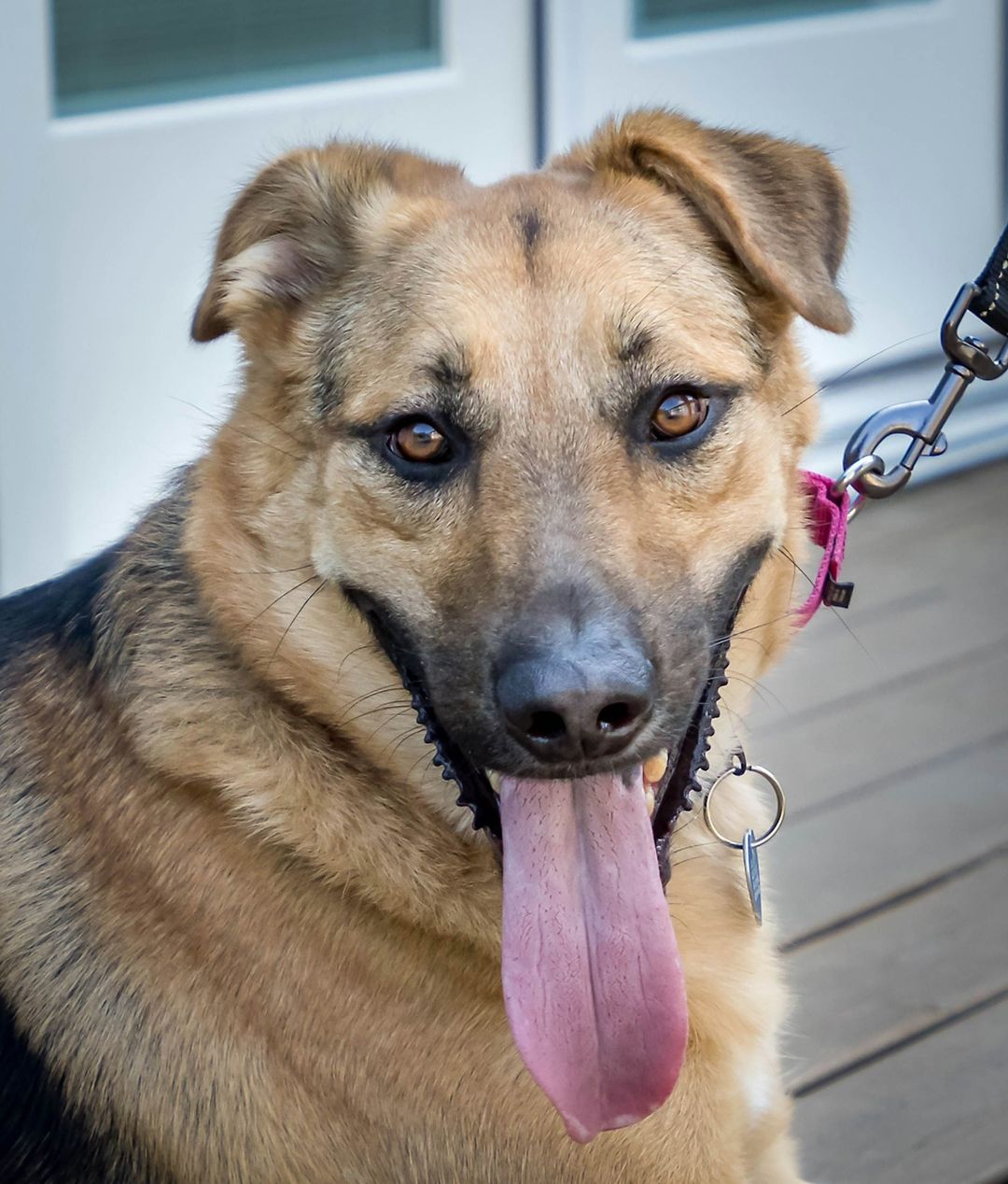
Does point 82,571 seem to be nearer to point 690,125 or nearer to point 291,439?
point 291,439

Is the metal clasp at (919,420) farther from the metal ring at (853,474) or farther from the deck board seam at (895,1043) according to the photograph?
the deck board seam at (895,1043)

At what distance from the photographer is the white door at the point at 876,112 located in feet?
16.7

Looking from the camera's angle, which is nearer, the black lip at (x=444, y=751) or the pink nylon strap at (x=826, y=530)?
the black lip at (x=444, y=751)

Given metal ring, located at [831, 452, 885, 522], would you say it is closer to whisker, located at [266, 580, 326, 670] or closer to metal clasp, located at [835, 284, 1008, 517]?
metal clasp, located at [835, 284, 1008, 517]

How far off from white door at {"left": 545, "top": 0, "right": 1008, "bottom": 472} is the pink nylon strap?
2800 millimetres

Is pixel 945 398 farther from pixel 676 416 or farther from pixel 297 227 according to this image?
pixel 297 227

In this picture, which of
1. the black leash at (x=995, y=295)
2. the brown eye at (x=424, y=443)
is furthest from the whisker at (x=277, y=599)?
the black leash at (x=995, y=295)

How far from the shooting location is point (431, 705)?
1990 mm

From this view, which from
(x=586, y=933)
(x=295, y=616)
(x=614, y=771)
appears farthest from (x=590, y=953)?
(x=295, y=616)

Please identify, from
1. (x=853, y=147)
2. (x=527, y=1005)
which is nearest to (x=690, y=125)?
(x=527, y=1005)

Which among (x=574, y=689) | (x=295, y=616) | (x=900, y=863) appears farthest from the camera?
(x=900, y=863)

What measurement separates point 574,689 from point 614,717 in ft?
0.22

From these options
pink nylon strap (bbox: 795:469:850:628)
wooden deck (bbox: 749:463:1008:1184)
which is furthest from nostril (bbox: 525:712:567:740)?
wooden deck (bbox: 749:463:1008:1184)

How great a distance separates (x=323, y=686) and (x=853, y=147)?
426 cm
